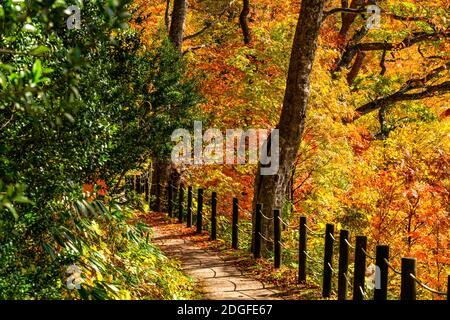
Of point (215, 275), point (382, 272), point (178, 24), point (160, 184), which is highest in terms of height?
point (178, 24)

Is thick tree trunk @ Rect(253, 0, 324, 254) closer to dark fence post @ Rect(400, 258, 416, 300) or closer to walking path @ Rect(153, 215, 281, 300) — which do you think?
walking path @ Rect(153, 215, 281, 300)

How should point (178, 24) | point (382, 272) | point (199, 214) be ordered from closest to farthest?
point (382, 272), point (199, 214), point (178, 24)

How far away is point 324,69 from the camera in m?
18.0

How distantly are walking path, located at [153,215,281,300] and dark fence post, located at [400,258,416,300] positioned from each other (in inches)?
123

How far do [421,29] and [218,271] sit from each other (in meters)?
12.1

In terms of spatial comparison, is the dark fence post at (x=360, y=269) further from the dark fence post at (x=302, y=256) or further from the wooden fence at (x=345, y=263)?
the dark fence post at (x=302, y=256)

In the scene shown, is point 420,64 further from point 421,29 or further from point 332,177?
point 332,177

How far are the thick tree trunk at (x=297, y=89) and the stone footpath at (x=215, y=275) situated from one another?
75.7 inches

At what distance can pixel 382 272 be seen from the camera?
8125 millimetres

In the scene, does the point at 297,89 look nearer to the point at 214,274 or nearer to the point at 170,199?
the point at 214,274

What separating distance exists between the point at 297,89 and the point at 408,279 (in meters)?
6.08

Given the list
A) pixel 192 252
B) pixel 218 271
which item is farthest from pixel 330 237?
pixel 192 252

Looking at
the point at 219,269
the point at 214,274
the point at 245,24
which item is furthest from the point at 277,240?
the point at 245,24

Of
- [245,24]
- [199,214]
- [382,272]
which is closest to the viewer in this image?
[382,272]
